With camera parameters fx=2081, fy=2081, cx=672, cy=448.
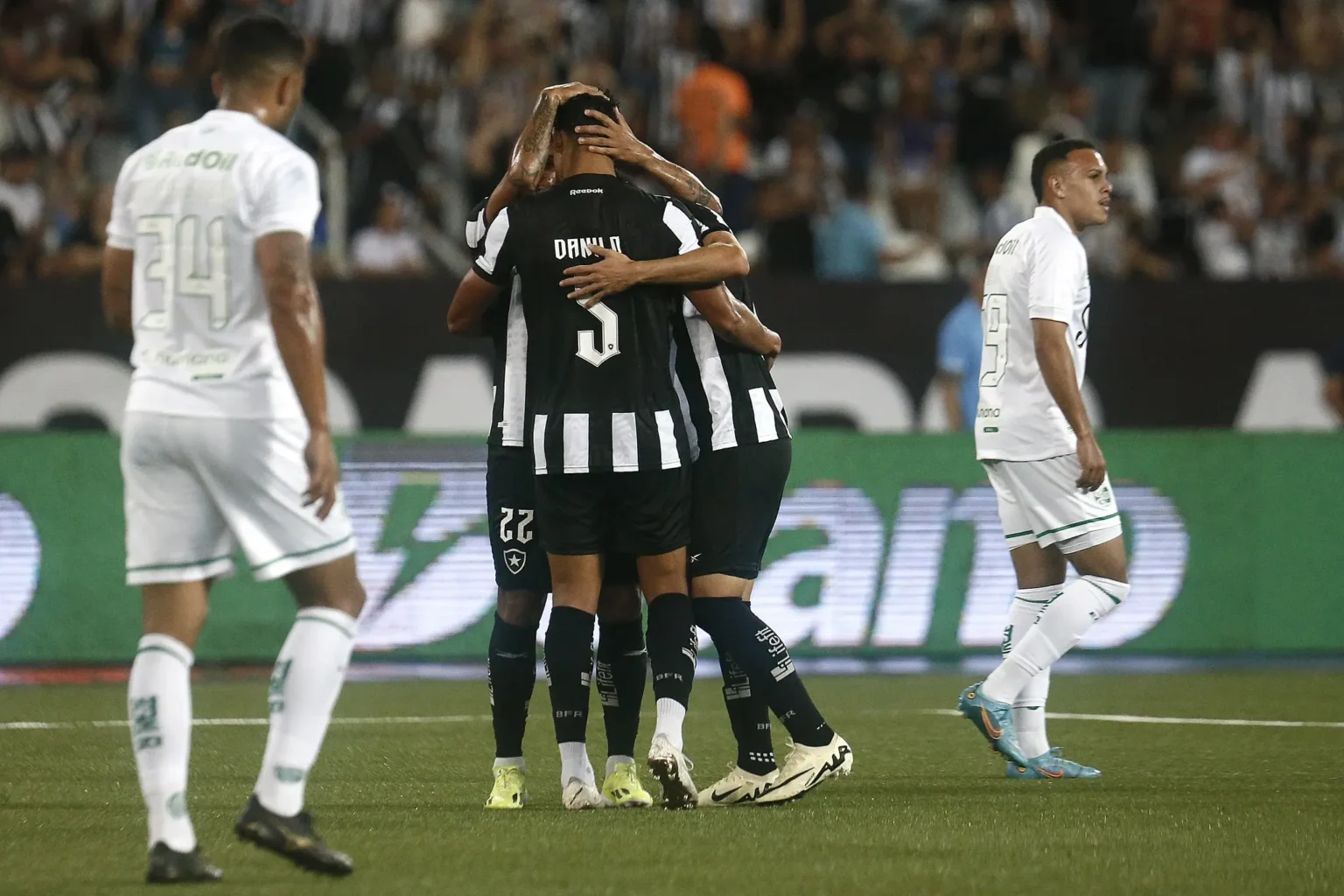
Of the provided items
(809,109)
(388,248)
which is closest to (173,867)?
(388,248)

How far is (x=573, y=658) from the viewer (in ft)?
21.6

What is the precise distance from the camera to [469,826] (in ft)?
20.5

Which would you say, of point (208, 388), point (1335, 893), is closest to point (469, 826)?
point (208, 388)

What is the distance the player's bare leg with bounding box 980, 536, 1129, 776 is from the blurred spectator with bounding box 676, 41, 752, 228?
7.90 meters

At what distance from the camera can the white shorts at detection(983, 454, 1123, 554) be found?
7.63 meters

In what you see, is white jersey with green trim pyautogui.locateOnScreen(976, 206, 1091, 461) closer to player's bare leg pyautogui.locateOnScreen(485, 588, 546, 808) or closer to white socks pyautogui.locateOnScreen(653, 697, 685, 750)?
white socks pyautogui.locateOnScreen(653, 697, 685, 750)

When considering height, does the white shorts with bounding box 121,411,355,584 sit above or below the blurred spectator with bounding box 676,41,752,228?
below

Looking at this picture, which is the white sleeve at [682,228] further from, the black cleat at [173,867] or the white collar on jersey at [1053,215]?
the black cleat at [173,867]

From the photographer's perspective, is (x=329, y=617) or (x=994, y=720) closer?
(x=329, y=617)

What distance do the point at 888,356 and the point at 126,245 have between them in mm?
10018

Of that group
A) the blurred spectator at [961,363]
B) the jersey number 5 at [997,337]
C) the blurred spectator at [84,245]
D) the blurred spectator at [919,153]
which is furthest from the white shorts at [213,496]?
the blurred spectator at [919,153]

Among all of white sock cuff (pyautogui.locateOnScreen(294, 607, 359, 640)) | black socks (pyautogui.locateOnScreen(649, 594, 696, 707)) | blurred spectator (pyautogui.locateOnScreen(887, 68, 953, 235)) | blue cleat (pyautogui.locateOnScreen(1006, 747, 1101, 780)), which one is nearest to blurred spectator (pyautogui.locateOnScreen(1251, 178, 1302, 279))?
blurred spectator (pyautogui.locateOnScreen(887, 68, 953, 235))

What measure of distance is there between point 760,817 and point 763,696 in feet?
1.61

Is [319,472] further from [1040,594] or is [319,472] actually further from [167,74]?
[167,74]
